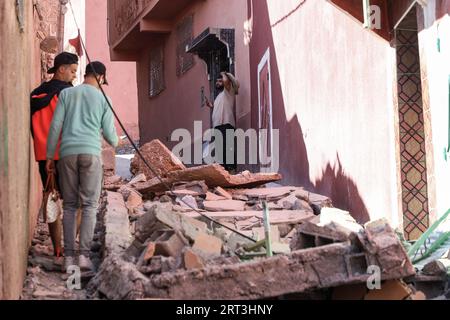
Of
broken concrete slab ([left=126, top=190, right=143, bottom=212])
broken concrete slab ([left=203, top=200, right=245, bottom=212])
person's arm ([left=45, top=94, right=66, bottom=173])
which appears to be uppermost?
person's arm ([left=45, top=94, right=66, bottom=173])

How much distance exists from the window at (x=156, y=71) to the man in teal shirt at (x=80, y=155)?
1611 centimetres

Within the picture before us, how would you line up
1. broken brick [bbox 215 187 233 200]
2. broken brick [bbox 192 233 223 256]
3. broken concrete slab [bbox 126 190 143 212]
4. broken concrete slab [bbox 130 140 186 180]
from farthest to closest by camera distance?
1. broken concrete slab [bbox 130 140 186 180]
2. broken brick [bbox 215 187 233 200]
3. broken concrete slab [bbox 126 190 143 212]
4. broken brick [bbox 192 233 223 256]

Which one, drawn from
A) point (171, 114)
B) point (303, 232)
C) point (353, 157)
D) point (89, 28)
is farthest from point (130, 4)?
point (303, 232)

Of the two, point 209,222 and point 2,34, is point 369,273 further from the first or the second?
point 209,222

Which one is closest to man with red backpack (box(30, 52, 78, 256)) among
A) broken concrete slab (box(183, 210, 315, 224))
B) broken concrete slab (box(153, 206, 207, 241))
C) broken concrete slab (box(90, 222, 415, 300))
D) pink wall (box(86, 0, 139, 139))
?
broken concrete slab (box(153, 206, 207, 241))

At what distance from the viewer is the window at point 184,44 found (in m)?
20.1

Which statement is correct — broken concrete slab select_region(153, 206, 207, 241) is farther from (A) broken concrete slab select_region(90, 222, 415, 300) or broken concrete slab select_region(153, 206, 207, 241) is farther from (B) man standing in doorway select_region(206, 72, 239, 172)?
(B) man standing in doorway select_region(206, 72, 239, 172)

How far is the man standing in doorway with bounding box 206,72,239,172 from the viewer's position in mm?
16266

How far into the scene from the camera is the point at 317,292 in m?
5.35

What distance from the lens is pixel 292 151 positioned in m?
13.4

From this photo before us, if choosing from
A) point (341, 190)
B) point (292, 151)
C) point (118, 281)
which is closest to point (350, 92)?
point (341, 190)

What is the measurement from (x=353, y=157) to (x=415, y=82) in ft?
4.99

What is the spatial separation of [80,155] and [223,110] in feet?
32.2

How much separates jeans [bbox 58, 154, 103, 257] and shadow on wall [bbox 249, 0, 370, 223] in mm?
3886
